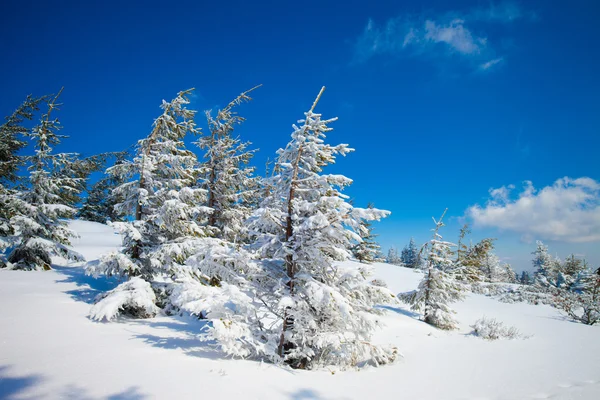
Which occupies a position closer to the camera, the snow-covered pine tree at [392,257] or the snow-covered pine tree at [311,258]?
the snow-covered pine tree at [311,258]

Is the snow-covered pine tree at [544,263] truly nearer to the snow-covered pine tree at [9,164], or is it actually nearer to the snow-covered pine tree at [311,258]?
the snow-covered pine tree at [311,258]

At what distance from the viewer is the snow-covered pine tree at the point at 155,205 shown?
9.36 m

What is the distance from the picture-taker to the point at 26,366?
15.0 feet

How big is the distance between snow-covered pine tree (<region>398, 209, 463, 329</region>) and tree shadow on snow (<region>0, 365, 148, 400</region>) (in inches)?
673

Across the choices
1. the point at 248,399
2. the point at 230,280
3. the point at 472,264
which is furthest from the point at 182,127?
the point at 472,264

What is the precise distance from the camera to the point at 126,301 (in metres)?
8.24

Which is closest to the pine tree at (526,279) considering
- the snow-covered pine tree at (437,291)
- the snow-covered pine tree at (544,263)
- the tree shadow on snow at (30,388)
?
the snow-covered pine tree at (544,263)

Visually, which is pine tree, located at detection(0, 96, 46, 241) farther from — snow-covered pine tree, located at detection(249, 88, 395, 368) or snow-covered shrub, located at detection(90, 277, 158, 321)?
snow-covered pine tree, located at detection(249, 88, 395, 368)

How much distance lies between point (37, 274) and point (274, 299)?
11876 millimetres

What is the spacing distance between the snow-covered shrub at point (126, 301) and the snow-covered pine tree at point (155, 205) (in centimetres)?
82

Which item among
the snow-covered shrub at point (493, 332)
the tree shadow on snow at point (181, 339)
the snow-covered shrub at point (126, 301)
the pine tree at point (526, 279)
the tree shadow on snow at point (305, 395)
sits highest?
the pine tree at point (526, 279)

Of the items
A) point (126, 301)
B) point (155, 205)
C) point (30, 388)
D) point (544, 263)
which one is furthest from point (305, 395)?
point (544, 263)

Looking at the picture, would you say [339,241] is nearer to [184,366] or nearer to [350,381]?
[350,381]

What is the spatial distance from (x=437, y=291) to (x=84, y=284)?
62.2ft
